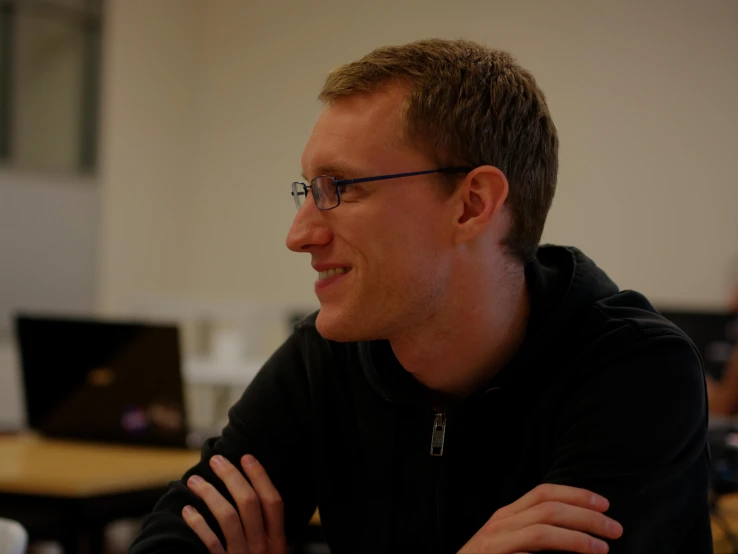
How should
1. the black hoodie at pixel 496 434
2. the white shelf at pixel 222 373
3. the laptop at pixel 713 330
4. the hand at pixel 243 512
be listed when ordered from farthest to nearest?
the laptop at pixel 713 330, the white shelf at pixel 222 373, the hand at pixel 243 512, the black hoodie at pixel 496 434

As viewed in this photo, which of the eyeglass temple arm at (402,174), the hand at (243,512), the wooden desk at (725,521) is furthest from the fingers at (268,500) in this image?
the wooden desk at (725,521)

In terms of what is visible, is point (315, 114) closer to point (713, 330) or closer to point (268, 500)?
point (713, 330)

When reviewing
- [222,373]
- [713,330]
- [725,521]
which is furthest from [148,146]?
[725,521]

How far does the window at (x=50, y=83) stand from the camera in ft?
20.3

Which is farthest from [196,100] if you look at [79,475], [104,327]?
[79,475]

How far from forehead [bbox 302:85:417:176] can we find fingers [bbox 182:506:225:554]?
592 mm

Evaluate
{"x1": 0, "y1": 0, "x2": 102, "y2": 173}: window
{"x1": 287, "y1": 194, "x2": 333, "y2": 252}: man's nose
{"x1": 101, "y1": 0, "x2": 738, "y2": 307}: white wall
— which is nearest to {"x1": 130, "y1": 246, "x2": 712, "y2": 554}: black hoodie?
{"x1": 287, "y1": 194, "x2": 333, "y2": 252}: man's nose

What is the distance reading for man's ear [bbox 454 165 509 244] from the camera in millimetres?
1469

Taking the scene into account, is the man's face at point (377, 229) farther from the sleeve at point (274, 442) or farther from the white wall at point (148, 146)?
the white wall at point (148, 146)

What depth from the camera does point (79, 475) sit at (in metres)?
2.59

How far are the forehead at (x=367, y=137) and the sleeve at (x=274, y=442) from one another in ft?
1.28

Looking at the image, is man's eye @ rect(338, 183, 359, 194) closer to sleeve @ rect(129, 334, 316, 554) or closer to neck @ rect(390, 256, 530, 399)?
neck @ rect(390, 256, 530, 399)

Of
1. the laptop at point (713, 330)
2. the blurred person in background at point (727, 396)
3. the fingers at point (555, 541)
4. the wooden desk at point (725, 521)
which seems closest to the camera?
the fingers at point (555, 541)

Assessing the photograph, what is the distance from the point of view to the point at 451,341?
5.02ft
